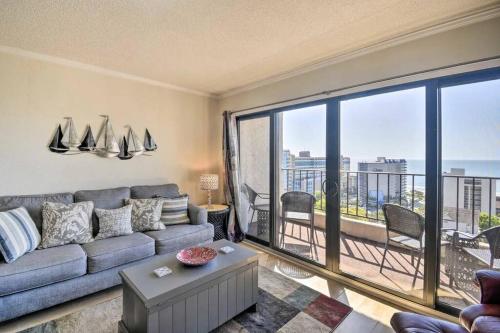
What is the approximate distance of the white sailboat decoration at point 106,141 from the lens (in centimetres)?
299

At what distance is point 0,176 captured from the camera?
7.91 feet

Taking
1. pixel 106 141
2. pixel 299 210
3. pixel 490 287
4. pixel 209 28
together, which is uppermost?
pixel 209 28

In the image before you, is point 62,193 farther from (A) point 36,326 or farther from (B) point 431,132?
(B) point 431,132

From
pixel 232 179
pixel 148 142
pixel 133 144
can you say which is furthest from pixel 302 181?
pixel 133 144

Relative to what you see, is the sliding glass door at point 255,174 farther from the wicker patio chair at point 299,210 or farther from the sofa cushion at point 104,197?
the sofa cushion at point 104,197

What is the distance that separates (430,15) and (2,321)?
161 inches

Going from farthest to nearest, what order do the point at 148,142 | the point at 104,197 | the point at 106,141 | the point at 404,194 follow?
1. the point at 148,142
2. the point at 106,141
3. the point at 104,197
4. the point at 404,194

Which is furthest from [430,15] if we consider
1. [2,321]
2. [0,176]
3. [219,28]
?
[0,176]

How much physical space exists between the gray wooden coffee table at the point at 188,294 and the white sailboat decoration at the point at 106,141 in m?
1.83

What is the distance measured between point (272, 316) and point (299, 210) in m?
1.47

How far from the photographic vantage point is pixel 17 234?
1979 mm

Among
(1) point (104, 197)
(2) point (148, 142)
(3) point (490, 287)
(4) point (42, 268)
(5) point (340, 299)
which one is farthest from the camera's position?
(2) point (148, 142)

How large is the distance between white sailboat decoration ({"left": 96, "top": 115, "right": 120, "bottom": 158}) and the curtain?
1553mm

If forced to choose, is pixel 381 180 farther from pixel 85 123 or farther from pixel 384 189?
pixel 85 123
